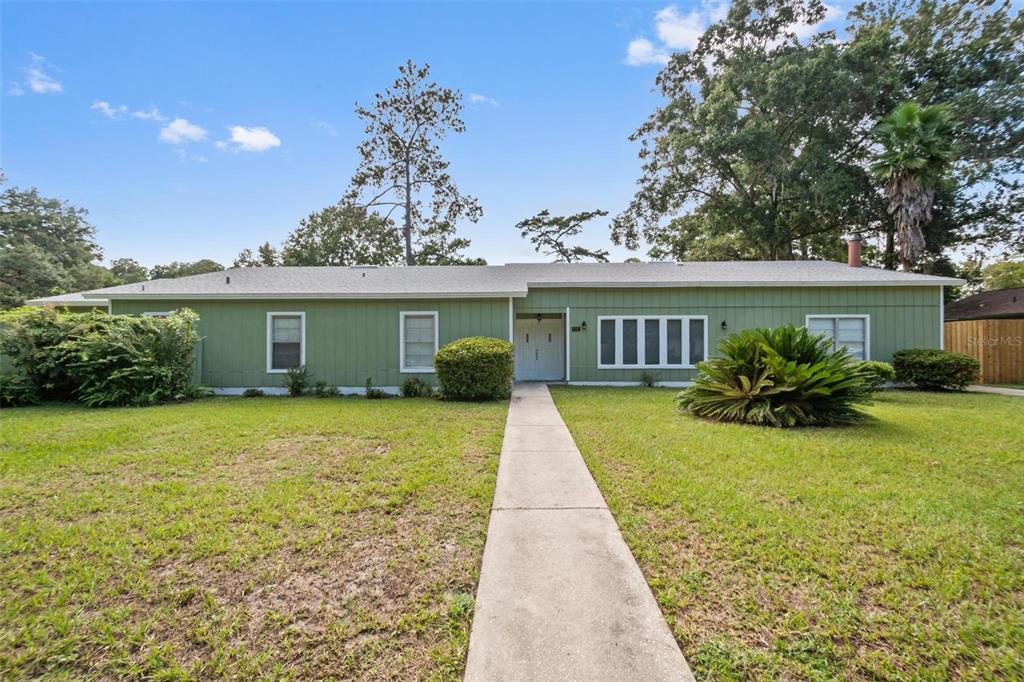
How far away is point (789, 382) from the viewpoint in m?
6.61

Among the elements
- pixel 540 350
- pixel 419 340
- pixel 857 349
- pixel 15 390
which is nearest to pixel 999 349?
pixel 857 349

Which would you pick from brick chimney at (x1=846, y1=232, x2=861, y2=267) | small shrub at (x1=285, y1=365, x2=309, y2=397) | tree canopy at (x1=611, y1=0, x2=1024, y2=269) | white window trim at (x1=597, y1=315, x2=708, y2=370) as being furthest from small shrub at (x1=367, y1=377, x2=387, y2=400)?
tree canopy at (x1=611, y1=0, x2=1024, y2=269)

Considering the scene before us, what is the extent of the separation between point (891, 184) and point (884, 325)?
7097 millimetres

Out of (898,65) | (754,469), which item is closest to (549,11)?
(754,469)

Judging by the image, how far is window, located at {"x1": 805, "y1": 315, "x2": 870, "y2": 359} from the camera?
11.8 m

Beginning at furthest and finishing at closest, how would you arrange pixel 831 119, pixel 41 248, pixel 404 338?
pixel 41 248, pixel 831 119, pixel 404 338

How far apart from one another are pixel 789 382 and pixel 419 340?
8133mm

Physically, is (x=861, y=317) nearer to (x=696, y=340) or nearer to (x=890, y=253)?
(x=696, y=340)

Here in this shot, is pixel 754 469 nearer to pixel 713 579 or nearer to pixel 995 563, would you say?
pixel 995 563

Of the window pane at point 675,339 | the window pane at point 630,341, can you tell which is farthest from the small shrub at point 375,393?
the window pane at point 675,339

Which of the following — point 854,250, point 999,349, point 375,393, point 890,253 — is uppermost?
point 890,253

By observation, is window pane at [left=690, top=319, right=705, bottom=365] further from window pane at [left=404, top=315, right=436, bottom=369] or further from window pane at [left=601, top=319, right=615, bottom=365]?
window pane at [left=404, top=315, right=436, bottom=369]

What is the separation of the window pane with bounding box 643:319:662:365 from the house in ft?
0.09

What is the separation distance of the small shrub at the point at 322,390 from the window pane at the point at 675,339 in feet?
30.0
